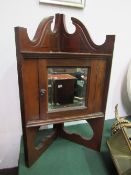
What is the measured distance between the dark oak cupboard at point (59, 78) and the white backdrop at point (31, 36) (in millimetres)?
136

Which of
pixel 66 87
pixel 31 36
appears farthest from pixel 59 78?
pixel 31 36

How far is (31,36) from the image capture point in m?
0.72

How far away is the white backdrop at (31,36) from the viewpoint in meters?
0.68

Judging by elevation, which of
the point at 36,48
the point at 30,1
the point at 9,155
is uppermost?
the point at 30,1

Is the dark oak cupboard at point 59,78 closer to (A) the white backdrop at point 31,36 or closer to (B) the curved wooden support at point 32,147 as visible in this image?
(B) the curved wooden support at point 32,147

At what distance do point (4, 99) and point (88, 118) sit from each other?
0.41 m

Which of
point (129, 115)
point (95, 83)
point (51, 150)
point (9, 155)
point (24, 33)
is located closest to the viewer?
point (24, 33)

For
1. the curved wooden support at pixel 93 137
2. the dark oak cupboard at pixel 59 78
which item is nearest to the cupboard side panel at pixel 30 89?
the dark oak cupboard at pixel 59 78

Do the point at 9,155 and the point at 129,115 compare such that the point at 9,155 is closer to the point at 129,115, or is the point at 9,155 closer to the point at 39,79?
the point at 39,79

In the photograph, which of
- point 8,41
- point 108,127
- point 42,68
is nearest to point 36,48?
point 42,68

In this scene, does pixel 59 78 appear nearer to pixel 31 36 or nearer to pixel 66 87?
pixel 66 87

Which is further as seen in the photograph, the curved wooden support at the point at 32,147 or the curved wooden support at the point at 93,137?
the curved wooden support at the point at 93,137

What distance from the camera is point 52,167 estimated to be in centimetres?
61

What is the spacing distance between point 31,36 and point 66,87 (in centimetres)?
30
